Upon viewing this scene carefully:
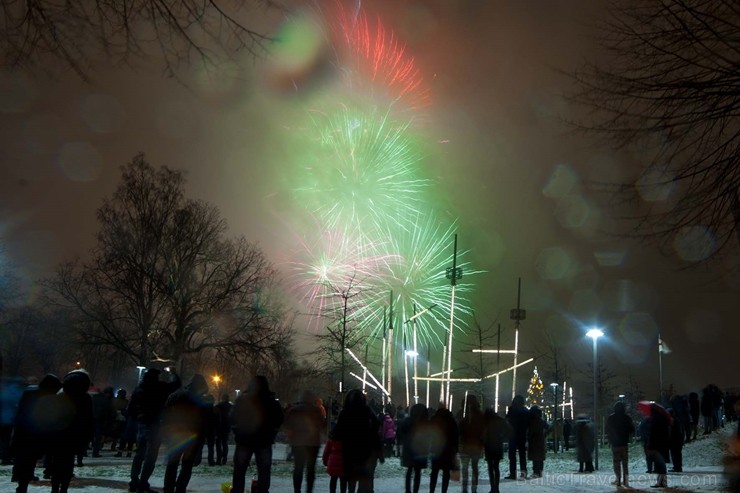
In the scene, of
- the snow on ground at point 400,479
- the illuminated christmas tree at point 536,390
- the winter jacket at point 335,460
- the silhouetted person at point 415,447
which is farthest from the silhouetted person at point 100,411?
the illuminated christmas tree at point 536,390

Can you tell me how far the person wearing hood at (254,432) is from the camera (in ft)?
33.0

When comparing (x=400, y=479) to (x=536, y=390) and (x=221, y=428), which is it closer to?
(x=221, y=428)

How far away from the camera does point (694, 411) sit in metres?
26.6

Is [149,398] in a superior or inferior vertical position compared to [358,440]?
superior

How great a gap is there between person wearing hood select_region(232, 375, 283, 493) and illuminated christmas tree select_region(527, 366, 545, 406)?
167 ft

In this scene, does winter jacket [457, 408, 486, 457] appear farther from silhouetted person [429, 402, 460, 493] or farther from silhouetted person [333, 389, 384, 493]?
silhouetted person [333, 389, 384, 493]

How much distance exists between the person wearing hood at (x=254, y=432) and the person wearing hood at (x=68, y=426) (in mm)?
2015

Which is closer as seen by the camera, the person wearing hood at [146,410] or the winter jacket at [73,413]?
the winter jacket at [73,413]

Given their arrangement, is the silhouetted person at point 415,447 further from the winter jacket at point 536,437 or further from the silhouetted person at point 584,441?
the silhouetted person at point 584,441

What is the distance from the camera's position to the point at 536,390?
60500 mm

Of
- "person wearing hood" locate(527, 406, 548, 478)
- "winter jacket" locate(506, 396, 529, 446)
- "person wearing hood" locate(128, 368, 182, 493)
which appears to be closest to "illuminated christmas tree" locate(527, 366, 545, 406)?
Result: "person wearing hood" locate(527, 406, 548, 478)

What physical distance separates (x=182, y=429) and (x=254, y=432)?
41.5 inches

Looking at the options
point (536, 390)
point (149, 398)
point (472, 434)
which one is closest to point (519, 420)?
point (472, 434)

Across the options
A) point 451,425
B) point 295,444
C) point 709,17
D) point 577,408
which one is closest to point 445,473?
point 451,425
